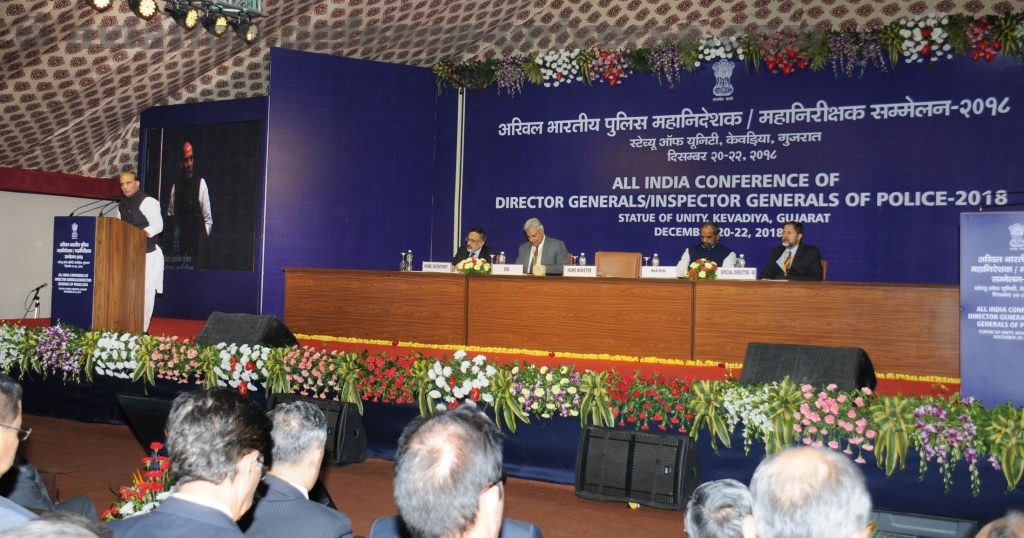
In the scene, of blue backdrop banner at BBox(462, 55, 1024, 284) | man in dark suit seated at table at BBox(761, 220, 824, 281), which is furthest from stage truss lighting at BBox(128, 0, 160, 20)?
man in dark suit seated at table at BBox(761, 220, 824, 281)

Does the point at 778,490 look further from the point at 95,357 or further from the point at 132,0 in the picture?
the point at 132,0

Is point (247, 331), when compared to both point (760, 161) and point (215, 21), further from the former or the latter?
point (760, 161)

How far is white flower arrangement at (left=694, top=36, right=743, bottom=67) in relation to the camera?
379 inches

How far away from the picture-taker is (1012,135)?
27.8 feet

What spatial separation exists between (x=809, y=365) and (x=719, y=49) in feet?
19.2

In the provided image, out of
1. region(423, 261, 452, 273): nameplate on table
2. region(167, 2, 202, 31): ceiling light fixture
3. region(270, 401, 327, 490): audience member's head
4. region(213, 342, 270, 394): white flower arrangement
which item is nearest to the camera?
region(270, 401, 327, 490): audience member's head

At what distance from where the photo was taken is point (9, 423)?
2.34m

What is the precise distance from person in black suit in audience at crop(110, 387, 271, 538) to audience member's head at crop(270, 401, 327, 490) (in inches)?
17.9

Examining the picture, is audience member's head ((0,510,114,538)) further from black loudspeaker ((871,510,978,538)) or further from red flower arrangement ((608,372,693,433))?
red flower arrangement ((608,372,693,433))

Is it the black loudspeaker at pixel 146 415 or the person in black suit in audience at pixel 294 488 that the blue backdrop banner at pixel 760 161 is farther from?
the person in black suit in audience at pixel 294 488

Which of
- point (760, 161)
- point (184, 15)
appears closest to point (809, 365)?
point (760, 161)

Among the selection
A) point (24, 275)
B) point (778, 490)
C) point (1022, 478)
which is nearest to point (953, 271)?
point (1022, 478)

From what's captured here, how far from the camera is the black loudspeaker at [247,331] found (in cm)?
601

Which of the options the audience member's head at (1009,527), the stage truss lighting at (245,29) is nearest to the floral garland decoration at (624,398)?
the audience member's head at (1009,527)
